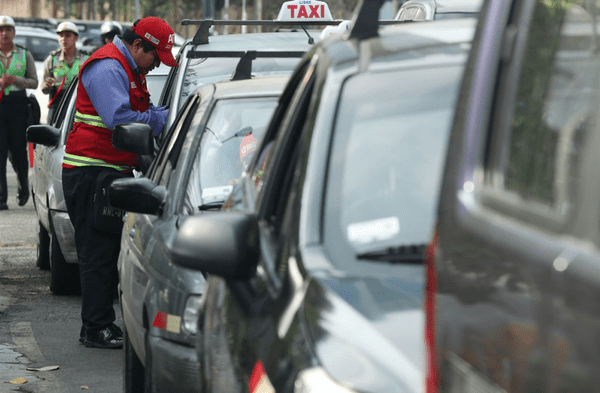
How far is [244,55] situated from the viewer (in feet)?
19.7

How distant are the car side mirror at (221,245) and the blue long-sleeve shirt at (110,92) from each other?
3923 millimetres

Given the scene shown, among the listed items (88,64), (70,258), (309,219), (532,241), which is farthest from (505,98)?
(70,258)

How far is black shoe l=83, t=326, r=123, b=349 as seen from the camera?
657cm

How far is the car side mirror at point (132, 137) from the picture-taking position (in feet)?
18.8

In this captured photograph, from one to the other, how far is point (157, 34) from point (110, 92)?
0.48 meters

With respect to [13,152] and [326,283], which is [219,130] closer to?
[326,283]

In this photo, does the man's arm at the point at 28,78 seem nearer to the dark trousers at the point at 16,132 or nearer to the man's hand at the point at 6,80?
the man's hand at the point at 6,80

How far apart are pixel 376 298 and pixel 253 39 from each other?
5.39 m

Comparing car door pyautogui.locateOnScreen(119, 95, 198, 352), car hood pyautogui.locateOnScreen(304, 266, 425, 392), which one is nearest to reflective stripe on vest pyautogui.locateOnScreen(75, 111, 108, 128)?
car door pyautogui.locateOnScreen(119, 95, 198, 352)

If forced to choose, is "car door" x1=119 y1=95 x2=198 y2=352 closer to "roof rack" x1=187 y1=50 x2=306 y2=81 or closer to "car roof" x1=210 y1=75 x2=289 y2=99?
"car roof" x1=210 y1=75 x2=289 y2=99

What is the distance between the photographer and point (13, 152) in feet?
44.1

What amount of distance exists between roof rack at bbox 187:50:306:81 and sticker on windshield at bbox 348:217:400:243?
3.43 metres

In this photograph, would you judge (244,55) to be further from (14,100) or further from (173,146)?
(14,100)

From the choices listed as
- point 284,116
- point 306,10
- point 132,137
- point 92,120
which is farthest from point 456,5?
point 284,116
